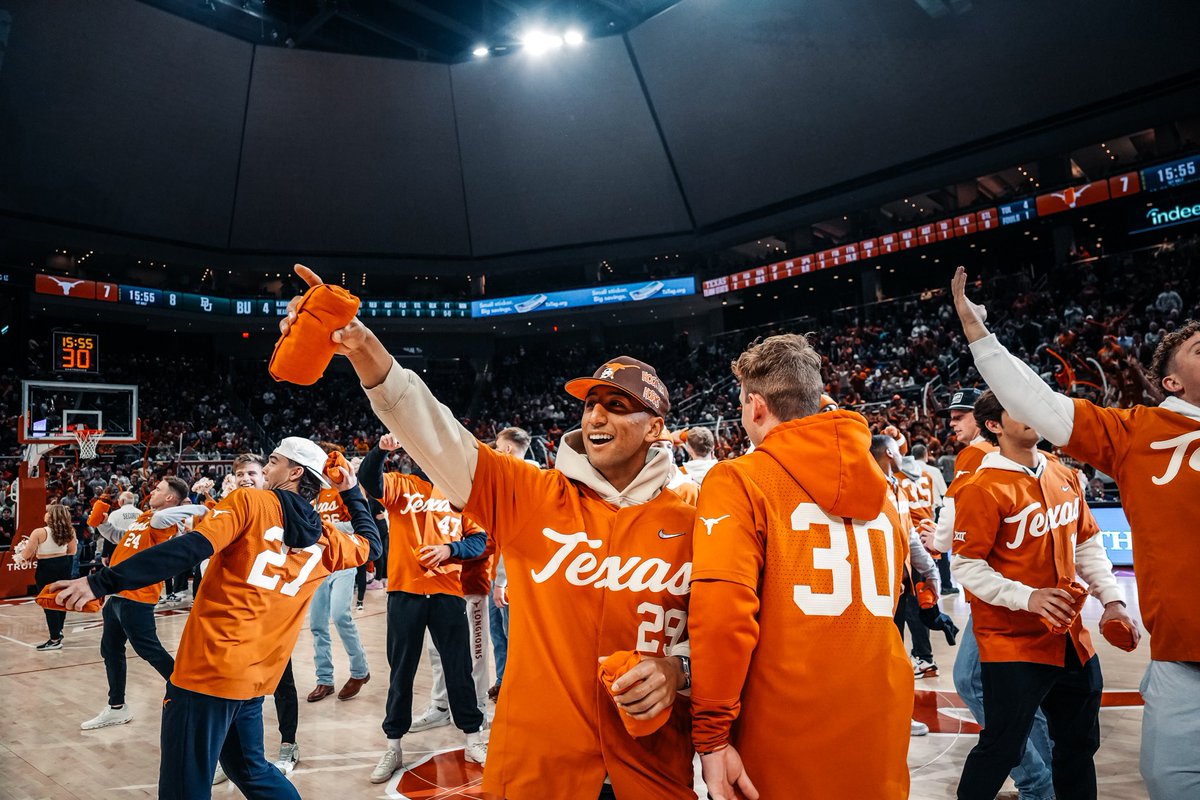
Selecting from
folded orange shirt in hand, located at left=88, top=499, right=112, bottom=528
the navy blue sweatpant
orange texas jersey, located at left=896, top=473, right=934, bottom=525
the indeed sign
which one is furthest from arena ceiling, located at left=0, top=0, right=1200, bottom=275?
the navy blue sweatpant

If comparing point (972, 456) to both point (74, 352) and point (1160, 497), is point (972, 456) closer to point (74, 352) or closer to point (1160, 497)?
point (1160, 497)

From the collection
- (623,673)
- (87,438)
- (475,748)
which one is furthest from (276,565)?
(87,438)

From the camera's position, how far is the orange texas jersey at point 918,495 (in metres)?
6.07

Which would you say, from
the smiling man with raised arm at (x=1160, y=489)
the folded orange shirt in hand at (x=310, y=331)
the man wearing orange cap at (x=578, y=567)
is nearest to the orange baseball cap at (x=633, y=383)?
the man wearing orange cap at (x=578, y=567)

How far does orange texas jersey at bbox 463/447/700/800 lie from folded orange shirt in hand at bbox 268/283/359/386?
0.52 m

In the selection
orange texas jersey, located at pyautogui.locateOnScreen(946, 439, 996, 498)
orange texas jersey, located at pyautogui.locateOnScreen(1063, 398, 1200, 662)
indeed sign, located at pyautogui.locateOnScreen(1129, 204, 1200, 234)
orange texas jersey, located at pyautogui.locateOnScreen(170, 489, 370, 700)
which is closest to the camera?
orange texas jersey, located at pyautogui.locateOnScreen(1063, 398, 1200, 662)

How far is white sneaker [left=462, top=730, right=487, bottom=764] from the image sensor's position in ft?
14.9

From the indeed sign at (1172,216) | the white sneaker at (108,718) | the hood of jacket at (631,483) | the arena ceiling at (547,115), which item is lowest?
the white sneaker at (108,718)

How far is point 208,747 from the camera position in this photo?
3.02 metres

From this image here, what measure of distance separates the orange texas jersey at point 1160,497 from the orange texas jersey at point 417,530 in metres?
3.29

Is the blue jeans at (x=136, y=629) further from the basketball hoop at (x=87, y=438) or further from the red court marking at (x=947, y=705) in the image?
the basketball hoop at (x=87, y=438)

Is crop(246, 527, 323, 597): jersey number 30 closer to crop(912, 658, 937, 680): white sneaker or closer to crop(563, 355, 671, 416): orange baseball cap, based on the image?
crop(563, 355, 671, 416): orange baseball cap

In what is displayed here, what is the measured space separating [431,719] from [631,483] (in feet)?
13.7

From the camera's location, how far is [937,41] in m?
18.2
